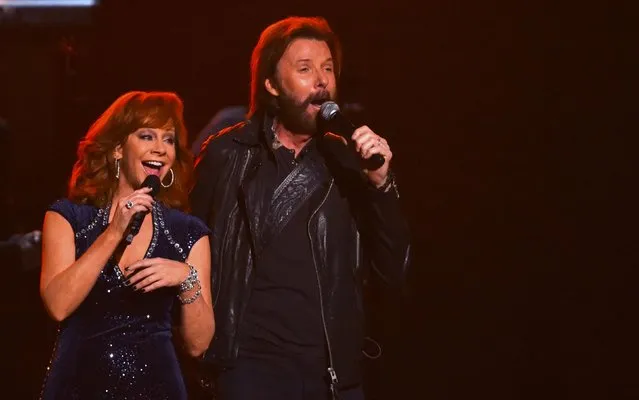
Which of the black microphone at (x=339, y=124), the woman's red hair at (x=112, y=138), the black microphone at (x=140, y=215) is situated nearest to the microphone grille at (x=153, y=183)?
the black microphone at (x=140, y=215)

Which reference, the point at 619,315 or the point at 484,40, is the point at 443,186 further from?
the point at 619,315

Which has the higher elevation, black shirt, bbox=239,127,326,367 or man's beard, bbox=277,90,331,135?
man's beard, bbox=277,90,331,135

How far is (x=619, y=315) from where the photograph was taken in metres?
4.03

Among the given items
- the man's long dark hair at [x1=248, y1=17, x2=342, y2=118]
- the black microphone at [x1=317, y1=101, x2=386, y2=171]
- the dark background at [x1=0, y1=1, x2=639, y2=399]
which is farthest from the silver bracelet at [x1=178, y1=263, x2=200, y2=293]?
the dark background at [x1=0, y1=1, x2=639, y2=399]

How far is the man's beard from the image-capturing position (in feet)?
9.09

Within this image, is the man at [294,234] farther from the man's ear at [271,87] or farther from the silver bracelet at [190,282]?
the silver bracelet at [190,282]

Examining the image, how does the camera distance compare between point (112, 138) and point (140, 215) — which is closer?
point (140, 215)

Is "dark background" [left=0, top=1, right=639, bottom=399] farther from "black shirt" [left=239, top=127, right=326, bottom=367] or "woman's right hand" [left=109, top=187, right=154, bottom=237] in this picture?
"woman's right hand" [left=109, top=187, right=154, bottom=237]

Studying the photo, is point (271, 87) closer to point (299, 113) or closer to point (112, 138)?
point (299, 113)

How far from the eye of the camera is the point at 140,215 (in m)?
2.26

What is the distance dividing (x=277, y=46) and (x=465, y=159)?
5.13ft

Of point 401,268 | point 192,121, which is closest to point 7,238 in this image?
point 192,121

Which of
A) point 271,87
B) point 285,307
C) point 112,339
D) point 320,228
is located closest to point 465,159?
point 271,87

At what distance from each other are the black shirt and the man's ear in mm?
461
